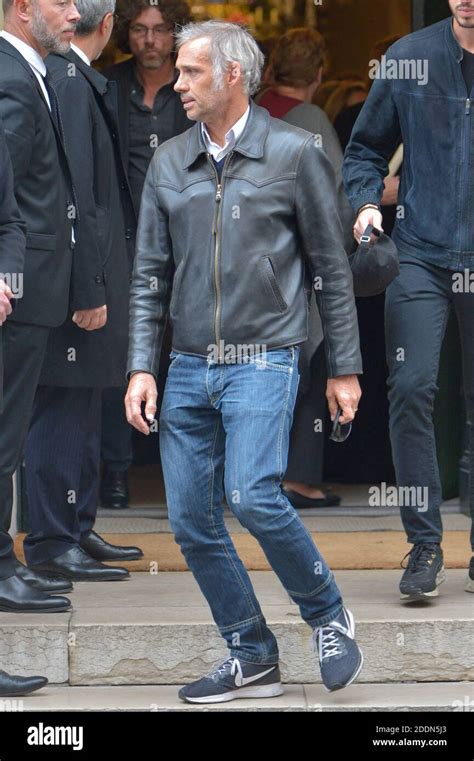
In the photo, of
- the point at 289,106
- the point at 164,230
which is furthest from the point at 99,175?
the point at 289,106

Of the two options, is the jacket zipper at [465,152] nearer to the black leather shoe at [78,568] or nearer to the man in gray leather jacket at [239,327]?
the man in gray leather jacket at [239,327]

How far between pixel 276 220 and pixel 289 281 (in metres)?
0.18

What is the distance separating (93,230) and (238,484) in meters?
1.38

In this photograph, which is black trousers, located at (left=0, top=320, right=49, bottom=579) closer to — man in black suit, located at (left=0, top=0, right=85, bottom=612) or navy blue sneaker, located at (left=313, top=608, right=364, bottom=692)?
man in black suit, located at (left=0, top=0, right=85, bottom=612)

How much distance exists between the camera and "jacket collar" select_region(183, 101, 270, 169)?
504cm

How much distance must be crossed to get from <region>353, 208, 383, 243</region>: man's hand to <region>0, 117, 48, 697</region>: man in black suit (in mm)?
1050

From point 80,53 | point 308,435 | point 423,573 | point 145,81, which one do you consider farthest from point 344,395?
point 145,81

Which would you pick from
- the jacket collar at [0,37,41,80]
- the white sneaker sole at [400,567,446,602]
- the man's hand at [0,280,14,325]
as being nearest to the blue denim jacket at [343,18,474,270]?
the white sneaker sole at [400,567,446,602]

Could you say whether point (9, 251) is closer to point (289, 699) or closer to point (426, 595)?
point (289, 699)

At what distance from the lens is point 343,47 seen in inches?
316

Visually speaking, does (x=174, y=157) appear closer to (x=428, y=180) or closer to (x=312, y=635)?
(x=428, y=180)

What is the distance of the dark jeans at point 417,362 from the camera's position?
5609 mm

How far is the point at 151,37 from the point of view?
7.04m
